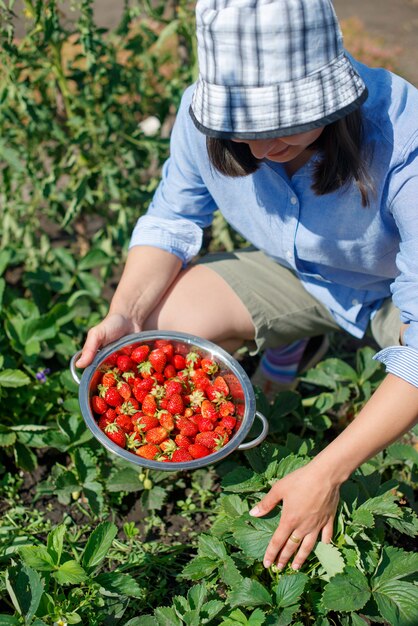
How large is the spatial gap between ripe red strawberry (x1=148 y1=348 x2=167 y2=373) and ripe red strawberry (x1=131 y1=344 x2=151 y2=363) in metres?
0.02

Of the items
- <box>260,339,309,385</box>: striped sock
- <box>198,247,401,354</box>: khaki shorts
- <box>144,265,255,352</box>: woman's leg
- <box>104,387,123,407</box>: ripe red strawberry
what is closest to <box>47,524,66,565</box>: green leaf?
<box>104,387,123,407</box>: ripe red strawberry

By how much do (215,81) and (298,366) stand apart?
1.40m

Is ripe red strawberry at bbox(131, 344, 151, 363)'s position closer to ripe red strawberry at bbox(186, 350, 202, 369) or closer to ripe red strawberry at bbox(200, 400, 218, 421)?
ripe red strawberry at bbox(186, 350, 202, 369)

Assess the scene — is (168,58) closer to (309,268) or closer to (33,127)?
(33,127)

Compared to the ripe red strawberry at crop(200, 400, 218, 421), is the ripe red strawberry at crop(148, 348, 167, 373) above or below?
above

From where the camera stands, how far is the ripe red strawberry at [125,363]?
187 cm

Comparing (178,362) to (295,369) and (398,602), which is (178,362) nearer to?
(295,369)

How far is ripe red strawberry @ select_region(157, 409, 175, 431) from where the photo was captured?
1756 millimetres

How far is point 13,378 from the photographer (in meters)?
2.09

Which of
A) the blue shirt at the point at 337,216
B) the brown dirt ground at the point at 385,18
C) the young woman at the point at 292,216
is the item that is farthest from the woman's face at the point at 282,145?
the brown dirt ground at the point at 385,18

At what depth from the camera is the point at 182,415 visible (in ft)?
5.93

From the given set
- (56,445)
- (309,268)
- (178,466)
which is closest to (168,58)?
(309,268)

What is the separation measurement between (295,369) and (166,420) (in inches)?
32.1

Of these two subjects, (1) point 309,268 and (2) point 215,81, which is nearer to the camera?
(2) point 215,81
